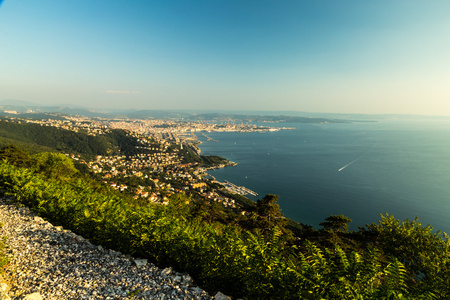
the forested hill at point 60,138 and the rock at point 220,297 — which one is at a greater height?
the rock at point 220,297

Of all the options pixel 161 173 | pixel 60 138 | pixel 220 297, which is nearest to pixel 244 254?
pixel 220 297

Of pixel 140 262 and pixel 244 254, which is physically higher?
pixel 244 254

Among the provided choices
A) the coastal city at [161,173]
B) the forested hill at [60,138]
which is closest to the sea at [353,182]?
the coastal city at [161,173]

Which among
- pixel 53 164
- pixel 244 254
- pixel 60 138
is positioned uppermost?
pixel 244 254

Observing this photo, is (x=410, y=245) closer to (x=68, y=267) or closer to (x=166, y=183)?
(x=68, y=267)

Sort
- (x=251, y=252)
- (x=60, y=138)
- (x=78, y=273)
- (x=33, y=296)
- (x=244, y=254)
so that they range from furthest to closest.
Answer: (x=60, y=138), (x=78, y=273), (x=251, y=252), (x=244, y=254), (x=33, y=296)

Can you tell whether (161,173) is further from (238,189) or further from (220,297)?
(220,297)

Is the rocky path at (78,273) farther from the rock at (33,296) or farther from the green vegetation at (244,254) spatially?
the green vegetation at (244,254)

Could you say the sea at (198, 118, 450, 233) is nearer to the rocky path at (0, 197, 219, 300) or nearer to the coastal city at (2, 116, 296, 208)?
the coastal city at (2, 116, 296, 208)

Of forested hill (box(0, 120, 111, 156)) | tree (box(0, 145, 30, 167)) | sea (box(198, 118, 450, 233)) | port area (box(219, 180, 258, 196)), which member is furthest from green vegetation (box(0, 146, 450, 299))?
forested hill (box(0, 120, 111, 156))
